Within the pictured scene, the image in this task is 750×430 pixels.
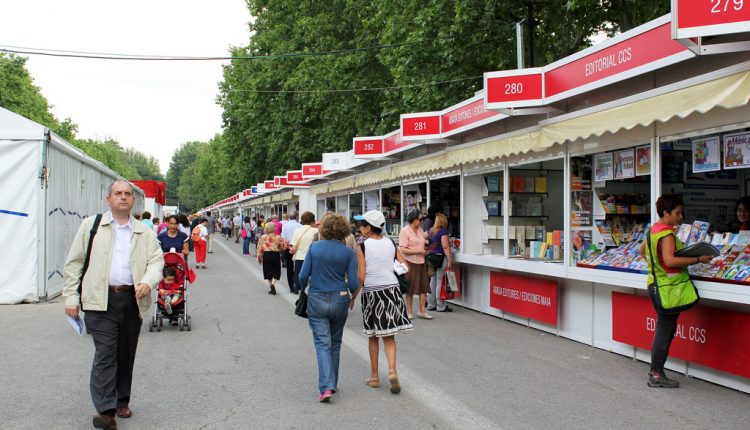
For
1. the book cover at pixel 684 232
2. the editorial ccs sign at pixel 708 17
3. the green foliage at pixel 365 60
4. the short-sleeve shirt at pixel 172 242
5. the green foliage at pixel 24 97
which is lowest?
the short-sleeve shirt at pixel 172 242

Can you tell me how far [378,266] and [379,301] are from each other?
1.04 feet

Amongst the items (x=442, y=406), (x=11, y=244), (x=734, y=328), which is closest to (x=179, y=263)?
(x=11, y=244)

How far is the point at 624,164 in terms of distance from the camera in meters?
7.80

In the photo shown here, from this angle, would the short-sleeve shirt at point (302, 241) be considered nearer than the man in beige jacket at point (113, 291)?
No

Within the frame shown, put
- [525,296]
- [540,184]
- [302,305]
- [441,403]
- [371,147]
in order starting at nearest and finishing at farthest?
[441,403], [302,305], [525,296], [540,184], [371,147]

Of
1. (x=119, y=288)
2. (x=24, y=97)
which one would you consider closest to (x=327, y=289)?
(x=119, y=288)

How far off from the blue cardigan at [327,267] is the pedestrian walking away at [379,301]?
0.90 feet

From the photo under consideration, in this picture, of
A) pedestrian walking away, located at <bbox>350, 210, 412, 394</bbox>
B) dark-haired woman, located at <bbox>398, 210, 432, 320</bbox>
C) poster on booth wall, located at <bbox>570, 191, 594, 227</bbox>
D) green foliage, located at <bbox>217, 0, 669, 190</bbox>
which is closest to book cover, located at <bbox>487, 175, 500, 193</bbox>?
dark-haired woman, located at <bbox>398, 210, 432, 320</bbox>

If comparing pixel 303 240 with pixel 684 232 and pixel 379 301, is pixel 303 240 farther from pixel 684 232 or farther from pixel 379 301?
pixel 684 232

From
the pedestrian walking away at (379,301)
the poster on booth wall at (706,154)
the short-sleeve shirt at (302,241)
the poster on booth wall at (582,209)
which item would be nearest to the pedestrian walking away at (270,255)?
the short-sleeve shirt at (302,241)

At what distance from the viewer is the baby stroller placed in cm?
902

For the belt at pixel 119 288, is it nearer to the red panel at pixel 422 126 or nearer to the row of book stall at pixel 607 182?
the row of book stall at pixel 607 182

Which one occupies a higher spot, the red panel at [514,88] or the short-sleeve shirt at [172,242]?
the red panel at [514,88]

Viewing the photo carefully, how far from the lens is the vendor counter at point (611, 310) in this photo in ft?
19.5
